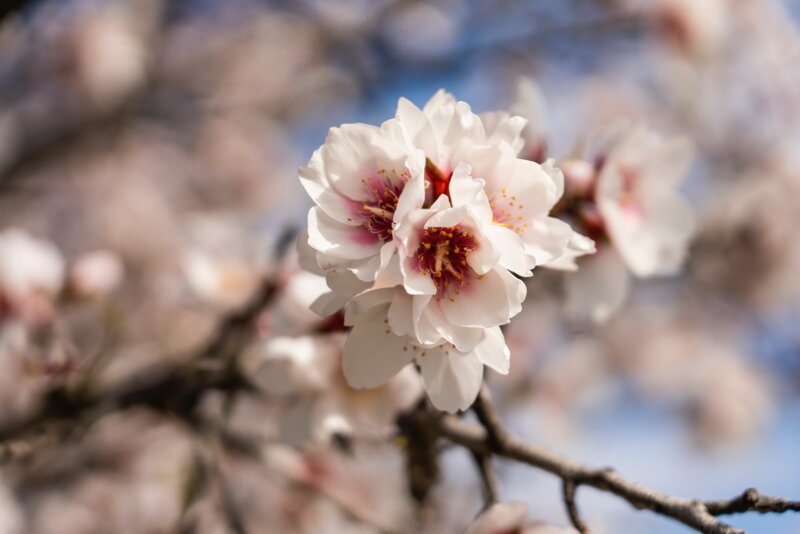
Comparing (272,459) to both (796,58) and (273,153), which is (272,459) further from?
(273,153)

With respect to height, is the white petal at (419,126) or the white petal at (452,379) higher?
the white petal at (419,126)

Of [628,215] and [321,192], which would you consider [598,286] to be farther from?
[321,192]

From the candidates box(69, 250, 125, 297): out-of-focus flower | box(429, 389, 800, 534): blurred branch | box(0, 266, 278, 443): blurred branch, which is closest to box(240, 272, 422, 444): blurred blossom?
box(429, 389, 800, 534): blurred branch

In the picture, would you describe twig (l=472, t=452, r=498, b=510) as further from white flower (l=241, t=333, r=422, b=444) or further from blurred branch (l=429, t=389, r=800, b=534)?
white flower (l=241, t=333, r=422, b=444)

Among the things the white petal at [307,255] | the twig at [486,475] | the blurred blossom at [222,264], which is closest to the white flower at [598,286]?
the twig at [486,475]

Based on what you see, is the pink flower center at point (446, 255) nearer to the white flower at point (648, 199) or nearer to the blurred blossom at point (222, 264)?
the white flower at point (648, 199)

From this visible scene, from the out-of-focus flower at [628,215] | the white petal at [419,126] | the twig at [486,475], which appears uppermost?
the out-of-focus flower at [628,215]
